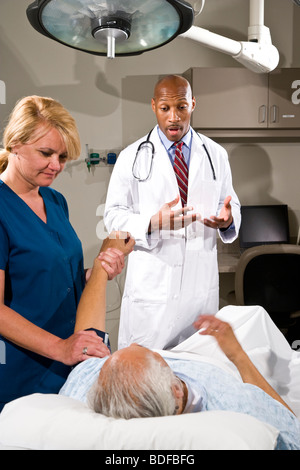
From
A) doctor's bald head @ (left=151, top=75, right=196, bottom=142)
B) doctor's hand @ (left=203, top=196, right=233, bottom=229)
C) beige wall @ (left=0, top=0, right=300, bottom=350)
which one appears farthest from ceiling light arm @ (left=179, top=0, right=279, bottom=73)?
doctor's hand @ (left=203, top=196, right=233, bottom=229)

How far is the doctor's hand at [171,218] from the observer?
1138mm

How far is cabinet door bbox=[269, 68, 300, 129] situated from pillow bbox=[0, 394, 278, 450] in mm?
891

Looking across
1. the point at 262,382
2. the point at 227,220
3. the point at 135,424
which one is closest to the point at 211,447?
the point at 135,424

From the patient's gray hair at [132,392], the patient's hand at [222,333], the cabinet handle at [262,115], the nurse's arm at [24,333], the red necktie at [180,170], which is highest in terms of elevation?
the cabinet handle at [262,115]

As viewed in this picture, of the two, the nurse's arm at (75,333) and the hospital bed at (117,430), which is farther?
the nurse's arm at (75,333)

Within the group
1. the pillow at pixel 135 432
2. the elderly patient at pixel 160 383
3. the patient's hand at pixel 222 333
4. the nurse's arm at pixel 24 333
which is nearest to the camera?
the pillow at pixel 135 432

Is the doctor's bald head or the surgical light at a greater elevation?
the surgical light

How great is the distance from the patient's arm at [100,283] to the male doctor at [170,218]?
29 mm

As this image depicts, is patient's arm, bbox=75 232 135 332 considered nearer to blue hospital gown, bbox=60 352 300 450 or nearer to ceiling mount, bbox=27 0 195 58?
blue hospital gown, bbox=60 352 300 450

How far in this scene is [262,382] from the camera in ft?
3.12

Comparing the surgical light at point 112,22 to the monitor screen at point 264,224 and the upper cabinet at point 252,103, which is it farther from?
the monitor screen at point 264,224

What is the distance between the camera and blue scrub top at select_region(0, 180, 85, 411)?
877 millimetres

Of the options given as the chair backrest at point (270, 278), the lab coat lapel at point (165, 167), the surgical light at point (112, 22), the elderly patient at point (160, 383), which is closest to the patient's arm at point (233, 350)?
the elderly patient at point (160, 383)
